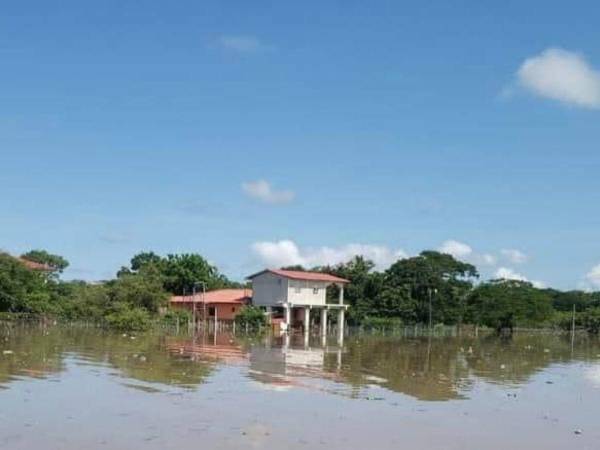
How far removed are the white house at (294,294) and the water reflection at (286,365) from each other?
891 inches

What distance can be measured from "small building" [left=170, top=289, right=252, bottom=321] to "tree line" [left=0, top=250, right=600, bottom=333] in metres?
2.46

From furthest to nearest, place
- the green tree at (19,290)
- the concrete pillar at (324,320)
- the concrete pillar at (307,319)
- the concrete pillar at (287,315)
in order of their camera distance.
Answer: the concrete pillar at (324,320) < the concrete pillar at (307,319) < the concrete pillar at (287,315) < the green tree at (19,290)

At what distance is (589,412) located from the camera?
20.5 metres

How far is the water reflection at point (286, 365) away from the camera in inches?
914

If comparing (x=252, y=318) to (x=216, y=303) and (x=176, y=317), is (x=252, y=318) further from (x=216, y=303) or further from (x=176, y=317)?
(x=216, y=303)

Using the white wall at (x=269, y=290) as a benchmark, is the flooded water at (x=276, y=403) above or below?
below

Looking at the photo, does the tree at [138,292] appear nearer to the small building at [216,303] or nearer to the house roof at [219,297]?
the small building at [216,303]

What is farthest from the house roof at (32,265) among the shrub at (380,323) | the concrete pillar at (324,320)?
the shrub at (380,323)

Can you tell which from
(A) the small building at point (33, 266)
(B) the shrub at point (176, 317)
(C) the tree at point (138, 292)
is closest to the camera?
(C) the tree at point (138, 292)

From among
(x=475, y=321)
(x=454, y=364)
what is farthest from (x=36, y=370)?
(x=475, y=321)

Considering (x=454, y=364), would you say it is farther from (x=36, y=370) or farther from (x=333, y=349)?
(x=36, y=370)

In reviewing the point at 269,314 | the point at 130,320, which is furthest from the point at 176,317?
the point at 269,314

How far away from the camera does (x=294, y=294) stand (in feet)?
219

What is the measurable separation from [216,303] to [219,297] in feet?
2.50
